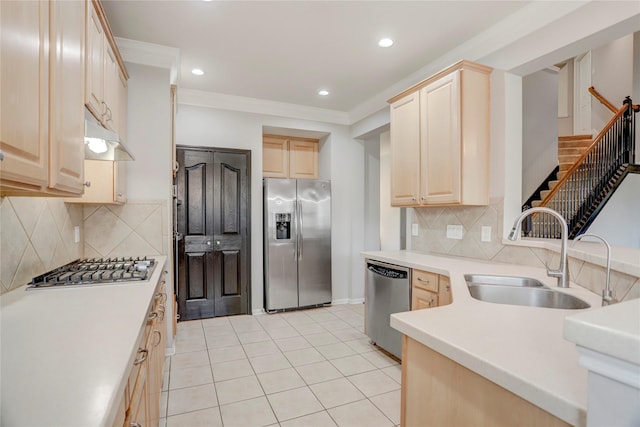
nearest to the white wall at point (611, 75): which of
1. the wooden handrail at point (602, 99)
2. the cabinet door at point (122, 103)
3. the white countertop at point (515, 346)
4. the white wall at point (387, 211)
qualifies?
the wooden handrail at point (602, 99)

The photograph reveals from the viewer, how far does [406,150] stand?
3.06 m

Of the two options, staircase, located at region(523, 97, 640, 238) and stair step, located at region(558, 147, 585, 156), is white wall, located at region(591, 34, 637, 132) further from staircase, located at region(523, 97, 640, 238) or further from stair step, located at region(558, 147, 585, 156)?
staircase, located at region(523, 97, 640, 238)

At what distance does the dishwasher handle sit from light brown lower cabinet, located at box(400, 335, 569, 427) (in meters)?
1.51

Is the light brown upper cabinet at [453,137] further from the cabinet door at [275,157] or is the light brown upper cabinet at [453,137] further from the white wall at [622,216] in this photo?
the white wall at [622,216]

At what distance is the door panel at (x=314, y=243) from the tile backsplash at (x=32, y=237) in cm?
248

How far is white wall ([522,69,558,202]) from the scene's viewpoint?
5.32 meters

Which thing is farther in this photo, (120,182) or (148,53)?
(148,53)

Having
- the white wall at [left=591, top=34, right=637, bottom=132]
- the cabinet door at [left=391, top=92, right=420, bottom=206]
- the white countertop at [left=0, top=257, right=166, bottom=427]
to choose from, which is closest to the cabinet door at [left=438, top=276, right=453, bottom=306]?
the cabinet door at [left=391, top=92, right=420, bottom=206]

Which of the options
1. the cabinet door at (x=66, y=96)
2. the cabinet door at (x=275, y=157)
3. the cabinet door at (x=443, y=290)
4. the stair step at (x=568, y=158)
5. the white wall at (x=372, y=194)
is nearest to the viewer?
the cabinet door at (x=66, y=96)

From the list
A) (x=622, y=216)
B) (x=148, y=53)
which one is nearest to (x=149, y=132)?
(x=148, y=53)

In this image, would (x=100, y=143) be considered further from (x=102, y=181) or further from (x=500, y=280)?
(x=500, y=280)

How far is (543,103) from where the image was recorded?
548 centimetres

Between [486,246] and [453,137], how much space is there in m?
0.91

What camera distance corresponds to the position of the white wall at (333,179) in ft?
13.3
